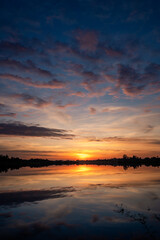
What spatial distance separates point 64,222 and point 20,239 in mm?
3646

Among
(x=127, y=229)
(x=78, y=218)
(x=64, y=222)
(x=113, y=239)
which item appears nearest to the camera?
(x=113, y=239)

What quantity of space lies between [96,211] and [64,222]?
3.79 metres

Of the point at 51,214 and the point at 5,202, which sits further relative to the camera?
the point at 5,202

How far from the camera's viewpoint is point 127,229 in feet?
38.7

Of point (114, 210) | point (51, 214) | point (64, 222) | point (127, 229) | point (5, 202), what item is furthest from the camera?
point (5, 202)

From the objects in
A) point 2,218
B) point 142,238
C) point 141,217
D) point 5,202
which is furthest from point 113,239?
point 5,202

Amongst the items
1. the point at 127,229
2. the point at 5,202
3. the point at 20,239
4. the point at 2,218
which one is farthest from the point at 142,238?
the point at 5,202

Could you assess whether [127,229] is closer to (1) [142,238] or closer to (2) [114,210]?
(1) [142,238]

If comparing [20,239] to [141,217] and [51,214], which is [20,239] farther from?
[141,217]

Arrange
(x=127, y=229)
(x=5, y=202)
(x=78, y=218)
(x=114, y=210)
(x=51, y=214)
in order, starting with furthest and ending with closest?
(x=5, y=202) → (x=114, y=210) → (x=51, y=214) → (x=78, y=218) → (x=127, y=229)

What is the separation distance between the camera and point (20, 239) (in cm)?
1039

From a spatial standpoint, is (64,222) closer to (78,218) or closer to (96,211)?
(78,218)

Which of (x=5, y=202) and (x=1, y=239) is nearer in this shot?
(x=1, y=239)

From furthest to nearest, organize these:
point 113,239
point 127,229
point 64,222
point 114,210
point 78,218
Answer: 1. point 114,210
2. point 78,218
3. point 64,222
4. point 127,229
5. point 113,239
